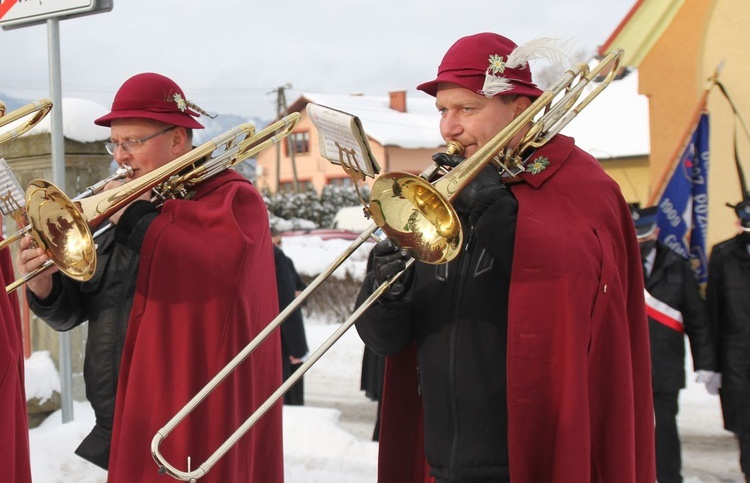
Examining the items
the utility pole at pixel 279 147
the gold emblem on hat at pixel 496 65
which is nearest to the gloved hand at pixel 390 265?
the gold emblem on hat at pixel 496 65

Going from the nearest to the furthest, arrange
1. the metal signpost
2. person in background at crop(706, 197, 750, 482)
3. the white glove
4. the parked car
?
1. the metal signpost
2. person in background at crop(706, 197, 750, 482)
3. the white glove
4. the parked car

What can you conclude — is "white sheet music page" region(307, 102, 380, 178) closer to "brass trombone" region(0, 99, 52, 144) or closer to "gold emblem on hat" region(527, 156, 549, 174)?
"gold emblem on hat" region(527, 156, 549, 174)

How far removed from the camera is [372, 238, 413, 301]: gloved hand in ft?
8.52

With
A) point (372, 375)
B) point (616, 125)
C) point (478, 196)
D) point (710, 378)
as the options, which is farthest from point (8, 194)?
point (616, 125)

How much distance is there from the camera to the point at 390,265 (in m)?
2.60

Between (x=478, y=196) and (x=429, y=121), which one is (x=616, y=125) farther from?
(x=429, y=121)

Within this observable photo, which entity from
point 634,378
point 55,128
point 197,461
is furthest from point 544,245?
point 55,128

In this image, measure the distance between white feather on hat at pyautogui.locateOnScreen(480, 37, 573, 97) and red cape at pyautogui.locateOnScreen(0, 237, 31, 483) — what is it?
1.84 metres

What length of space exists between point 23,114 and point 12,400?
106 cm

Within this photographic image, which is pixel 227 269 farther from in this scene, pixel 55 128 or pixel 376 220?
pixel 55 128

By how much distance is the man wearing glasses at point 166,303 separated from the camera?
333 centimetres

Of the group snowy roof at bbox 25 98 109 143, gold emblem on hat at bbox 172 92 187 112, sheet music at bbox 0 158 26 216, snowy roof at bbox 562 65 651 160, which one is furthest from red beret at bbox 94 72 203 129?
snowy roof at bbox 562 65 651 160

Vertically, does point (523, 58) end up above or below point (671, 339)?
above

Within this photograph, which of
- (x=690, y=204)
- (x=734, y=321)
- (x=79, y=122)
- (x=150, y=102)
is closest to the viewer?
(x=150, y=102)
